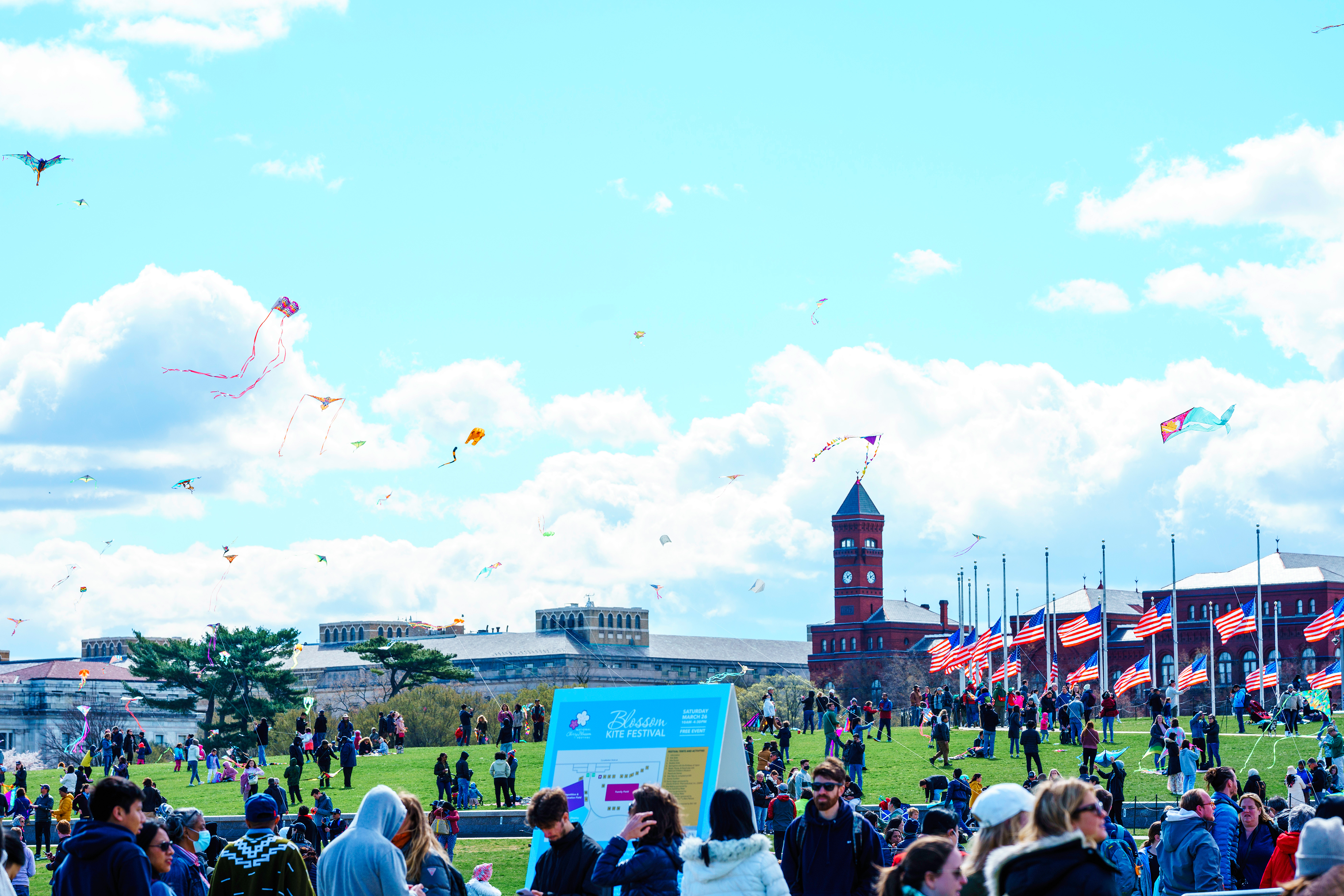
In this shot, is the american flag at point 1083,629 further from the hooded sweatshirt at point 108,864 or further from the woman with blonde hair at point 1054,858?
the woman with blonde hair at point 1054,858

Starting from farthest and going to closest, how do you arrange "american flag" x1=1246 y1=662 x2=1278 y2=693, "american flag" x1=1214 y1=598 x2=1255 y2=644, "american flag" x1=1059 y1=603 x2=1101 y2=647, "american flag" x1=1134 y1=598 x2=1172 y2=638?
"american flag" x1=1246 y1=662 x2=1278 y2=693 < "american flag" x1=1214 y1=598 x2=1255 y2=644 < "american flag" x1=1134 y1=598 x2=1172 y2=638 < "american flag" x1=1059 y1=603 x2=1101 y2=647

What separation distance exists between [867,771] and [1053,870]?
96.6 ft

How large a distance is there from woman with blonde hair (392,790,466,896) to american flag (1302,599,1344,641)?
159ft

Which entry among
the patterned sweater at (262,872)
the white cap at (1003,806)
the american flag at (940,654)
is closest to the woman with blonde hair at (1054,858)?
the white cap at (1003,806)

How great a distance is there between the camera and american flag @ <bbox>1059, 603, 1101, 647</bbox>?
4988 cm

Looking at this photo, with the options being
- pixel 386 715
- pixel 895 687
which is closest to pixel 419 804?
pixel 386 715

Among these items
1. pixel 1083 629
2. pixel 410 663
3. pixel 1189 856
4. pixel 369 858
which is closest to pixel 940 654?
pixel 1083 629

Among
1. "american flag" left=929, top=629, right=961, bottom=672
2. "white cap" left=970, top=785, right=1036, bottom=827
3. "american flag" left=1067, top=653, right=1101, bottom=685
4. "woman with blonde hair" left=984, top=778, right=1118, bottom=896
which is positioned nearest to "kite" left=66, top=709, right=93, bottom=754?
"american flag" left=929, top=629, right=961, bottom=672

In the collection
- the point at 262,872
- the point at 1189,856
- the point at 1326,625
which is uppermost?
the point at 1326,625

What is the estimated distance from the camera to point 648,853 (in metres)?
8.12

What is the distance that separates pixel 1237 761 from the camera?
1350 inches

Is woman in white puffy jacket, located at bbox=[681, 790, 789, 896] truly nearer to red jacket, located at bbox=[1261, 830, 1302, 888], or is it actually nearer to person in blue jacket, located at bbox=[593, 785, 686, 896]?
person in blue jacket, located at bbox=[593, 785, 686, 896]

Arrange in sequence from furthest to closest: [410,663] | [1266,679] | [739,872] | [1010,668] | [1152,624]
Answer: [1010,668]
[410,663]
[1266,679]
[1152,624]
[739,872]

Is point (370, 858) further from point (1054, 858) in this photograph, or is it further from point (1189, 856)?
point (1189, 856)
